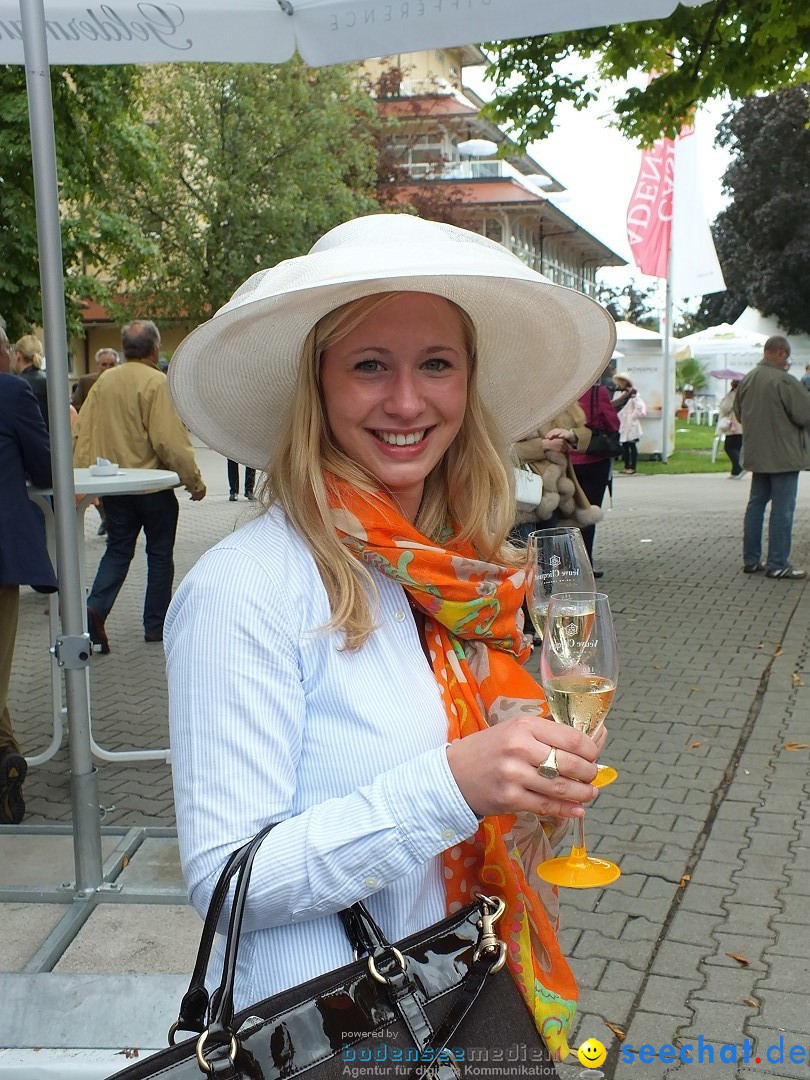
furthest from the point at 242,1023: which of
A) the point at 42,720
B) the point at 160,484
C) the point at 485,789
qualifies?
the point at 42,720

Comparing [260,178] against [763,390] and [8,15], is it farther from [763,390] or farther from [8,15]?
[8,15]

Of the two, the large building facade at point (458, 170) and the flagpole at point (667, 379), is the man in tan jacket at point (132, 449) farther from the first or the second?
the large building facade at point (458, 170)

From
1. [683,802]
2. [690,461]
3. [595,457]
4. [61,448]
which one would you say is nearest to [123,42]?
[61,448]

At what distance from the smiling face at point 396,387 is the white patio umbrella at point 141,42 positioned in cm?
195

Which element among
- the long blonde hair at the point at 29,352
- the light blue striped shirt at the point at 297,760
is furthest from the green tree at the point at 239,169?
the light blue striped shirt at the point at 297,760

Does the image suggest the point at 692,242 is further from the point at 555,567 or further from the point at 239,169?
the point at 555,567

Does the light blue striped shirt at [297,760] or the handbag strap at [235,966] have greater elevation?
the light blue striped shirt at [297,760]

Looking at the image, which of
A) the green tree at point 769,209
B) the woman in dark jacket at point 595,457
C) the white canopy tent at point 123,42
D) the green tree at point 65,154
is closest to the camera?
the white canopy tent at point 123,42

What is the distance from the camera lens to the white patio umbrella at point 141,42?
3561 mm

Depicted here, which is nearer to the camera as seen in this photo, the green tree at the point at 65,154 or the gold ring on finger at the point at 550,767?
the gold ring on finger at the point at 550,767

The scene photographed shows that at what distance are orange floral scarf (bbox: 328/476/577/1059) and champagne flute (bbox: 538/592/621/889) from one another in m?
0.09

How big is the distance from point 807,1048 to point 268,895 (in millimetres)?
2503

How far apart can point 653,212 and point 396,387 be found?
847 inches

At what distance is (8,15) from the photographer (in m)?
4.01
